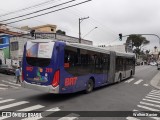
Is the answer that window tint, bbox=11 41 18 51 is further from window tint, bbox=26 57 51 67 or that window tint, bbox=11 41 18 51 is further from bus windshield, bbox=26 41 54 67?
window tint, bbox=26 57 51 67

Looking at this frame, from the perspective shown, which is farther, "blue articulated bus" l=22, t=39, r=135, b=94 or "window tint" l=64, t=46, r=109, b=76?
"window tint" l=64, t=46, r=109, b=76

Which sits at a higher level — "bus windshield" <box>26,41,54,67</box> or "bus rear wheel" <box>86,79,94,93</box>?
"bus windshield" <box>26,41,54,67</box>

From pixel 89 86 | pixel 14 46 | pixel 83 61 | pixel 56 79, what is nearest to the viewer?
pixel 56 79

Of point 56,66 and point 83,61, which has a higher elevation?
point 83,61

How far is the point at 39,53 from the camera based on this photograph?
11.5 metres

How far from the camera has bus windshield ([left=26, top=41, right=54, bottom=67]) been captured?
36.7 feet

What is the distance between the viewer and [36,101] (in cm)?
1127

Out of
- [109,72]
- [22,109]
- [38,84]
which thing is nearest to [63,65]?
[38,84]

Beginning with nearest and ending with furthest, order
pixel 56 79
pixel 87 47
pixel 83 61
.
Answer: pixel 56 79
pixel 83 61
pixel 87 47

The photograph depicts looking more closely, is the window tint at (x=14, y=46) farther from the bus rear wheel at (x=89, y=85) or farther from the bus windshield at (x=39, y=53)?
the bus windshield at (x=39, y=53)

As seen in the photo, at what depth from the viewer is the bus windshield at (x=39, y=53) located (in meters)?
11.2

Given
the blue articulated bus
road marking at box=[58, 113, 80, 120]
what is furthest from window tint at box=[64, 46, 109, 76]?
road marking at box=[58, 113, 80, 120]

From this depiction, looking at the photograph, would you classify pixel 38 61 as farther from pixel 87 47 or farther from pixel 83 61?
pixel 87 47

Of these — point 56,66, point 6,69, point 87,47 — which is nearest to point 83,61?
point 87,47
